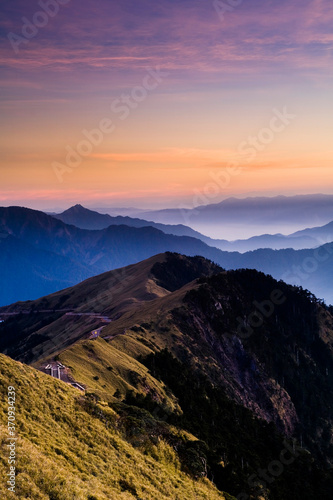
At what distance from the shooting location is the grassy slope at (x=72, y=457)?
33.6 m

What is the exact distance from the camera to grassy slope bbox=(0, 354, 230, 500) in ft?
110

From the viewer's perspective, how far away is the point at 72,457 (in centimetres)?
4188

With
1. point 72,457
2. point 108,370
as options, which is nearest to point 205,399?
point 108,370

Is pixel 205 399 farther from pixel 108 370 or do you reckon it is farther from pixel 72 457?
pixel 72 457

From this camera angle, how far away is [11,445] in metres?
34.1

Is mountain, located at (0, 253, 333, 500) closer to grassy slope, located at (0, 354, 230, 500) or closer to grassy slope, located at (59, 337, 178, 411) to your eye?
grassy slope, located at (59, 337, 178, 411)

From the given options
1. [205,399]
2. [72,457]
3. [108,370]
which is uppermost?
[108,370]

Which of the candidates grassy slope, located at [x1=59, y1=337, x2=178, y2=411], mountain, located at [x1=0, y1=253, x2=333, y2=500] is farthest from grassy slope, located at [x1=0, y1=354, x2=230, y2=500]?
grassy slope, located at [x1=59, y1=337, x2=178, y2=411]

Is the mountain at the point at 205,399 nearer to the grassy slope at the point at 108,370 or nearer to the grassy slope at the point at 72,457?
the grassy slope at the point at 108,370

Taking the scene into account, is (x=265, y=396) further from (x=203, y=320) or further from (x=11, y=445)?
(x=11, y=445)

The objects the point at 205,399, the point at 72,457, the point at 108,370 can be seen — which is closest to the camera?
the point at 72,457

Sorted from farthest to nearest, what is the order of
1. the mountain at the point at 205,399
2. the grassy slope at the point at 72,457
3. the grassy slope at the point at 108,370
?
1. the grassy slope at the point at 108,370
2. the mountain at the point at 205,399
3. the grassy slope at the point at 72,457

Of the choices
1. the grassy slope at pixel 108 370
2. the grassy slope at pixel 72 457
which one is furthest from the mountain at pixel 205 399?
the grassy slope at pixel 72 457

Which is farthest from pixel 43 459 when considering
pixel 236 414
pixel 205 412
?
pixel 236 414
